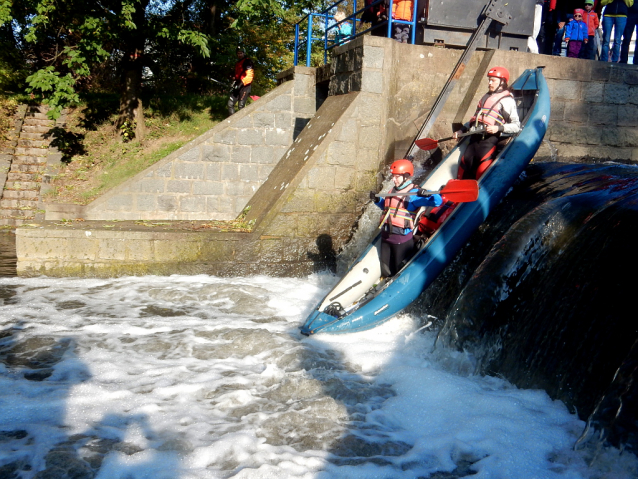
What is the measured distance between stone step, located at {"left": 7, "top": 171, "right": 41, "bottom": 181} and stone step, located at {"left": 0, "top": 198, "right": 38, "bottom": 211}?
74cm

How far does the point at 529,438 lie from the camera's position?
3.83 meters

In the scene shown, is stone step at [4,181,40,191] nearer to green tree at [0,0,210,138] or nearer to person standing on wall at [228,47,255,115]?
green tree at [0,0,210,138]

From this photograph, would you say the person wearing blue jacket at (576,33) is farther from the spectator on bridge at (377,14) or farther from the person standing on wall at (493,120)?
the person standing on wall at (493,120)

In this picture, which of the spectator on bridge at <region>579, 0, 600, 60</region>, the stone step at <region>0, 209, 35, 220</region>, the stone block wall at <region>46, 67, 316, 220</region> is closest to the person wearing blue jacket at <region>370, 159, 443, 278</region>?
the stone block wall at <region>46, 67, 316, 220</region>

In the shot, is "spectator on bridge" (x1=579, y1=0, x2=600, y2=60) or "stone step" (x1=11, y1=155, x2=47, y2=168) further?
"stone step" (x1=11, y1=155, x2=47, y2=168)

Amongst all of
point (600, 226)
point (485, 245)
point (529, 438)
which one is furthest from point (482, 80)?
point (529, 438)

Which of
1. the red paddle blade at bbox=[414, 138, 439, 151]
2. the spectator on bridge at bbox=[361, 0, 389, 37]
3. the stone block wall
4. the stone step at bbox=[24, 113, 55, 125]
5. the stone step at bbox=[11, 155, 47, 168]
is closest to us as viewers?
the red paddle blade at bbox=[414, 138, 439, 151]

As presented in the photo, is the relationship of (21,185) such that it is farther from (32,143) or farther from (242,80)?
(242,80)

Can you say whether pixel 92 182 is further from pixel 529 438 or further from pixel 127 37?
pixel 529 438

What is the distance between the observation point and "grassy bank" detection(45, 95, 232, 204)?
12.7 m

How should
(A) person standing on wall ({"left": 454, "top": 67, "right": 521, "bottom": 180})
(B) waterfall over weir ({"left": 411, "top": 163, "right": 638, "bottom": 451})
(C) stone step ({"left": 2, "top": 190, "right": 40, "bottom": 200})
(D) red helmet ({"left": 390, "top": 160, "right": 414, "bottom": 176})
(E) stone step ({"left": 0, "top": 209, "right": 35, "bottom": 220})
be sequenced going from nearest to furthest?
(B) waterfall over weir ({"left": 411, "top": 163, "right": 638, "bottom": 451}), (D) red helmet ({"left": 390, "top": 160, "right": 414, "bottom": 176}), (A) person standing on wall ({"left": 454, "top": 67, "right": 521, "bottom": 180}), (E) stone step ({"left": 0, "top": 209, "right": 35, "bottom": 220}), (C) stone step ({"left": 2, "top": 190, "right": 40, "bottom": 200})

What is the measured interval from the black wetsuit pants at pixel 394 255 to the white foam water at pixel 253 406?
0.61 meters

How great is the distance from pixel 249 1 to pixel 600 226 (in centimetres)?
815

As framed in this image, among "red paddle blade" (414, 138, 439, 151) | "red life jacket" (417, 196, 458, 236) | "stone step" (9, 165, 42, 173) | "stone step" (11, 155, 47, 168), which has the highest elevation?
"red paddle blade" (414, 138, 439, 151)
